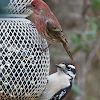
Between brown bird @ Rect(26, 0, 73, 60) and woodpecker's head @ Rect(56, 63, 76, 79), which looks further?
woodpecker's head @ Rect(56, 63, 76, 79)

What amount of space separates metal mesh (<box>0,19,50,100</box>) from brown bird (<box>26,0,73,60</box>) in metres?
0.11

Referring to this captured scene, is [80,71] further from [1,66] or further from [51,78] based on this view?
[1,66]

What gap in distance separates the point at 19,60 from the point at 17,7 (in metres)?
0.62

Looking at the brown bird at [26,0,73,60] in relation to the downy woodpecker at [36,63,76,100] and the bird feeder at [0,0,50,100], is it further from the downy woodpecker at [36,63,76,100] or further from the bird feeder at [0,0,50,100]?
the downy woodpecker at [36,63,76,100]

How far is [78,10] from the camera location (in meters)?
5.87

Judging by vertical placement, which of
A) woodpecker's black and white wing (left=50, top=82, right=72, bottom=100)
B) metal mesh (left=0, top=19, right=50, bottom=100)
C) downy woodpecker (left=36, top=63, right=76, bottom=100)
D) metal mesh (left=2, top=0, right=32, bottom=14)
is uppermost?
metal mesh (left=2, top=0, right=32, bottom=14)

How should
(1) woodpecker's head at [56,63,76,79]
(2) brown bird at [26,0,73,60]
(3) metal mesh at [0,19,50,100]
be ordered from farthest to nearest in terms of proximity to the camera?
(1) woodpecker's head at [56,63,76,79], (2) brown bird at [26,0,73,60], (3) metal mesh at [0,19,50,100]

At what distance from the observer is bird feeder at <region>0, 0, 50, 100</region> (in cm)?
271

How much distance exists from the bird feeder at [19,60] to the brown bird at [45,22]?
0.34 ft

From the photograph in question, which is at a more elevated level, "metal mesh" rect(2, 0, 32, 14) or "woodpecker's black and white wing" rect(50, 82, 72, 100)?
"metal mesh" rect(2, 0, 32, 14)

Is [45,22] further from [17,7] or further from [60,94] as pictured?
[60,94]

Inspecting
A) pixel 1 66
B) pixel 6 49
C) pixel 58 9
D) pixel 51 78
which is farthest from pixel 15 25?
pixel 58 9

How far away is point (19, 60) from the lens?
2.74 metres

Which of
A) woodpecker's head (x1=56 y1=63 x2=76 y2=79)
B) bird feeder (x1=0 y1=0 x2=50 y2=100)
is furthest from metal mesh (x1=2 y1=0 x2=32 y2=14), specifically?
woodpecker's head (x1=56 y1=63 x2=76 y2=79)
